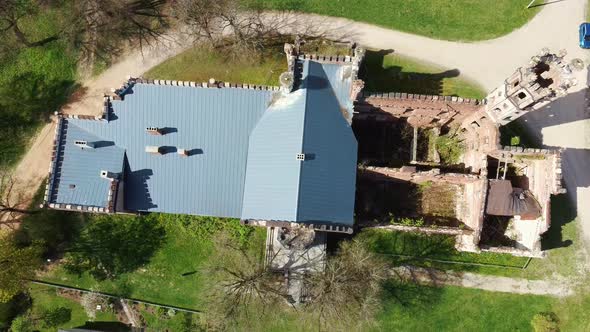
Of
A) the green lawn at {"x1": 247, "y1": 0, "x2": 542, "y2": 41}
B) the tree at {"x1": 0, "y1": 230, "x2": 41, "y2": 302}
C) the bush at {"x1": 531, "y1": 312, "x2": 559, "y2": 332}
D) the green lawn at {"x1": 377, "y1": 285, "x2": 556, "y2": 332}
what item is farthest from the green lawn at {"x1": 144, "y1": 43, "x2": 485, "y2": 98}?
the bush at {"x1": 531, "y1": 312, "x2": 559, "y2": 332}

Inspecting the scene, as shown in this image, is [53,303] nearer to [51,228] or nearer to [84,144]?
[51,228]

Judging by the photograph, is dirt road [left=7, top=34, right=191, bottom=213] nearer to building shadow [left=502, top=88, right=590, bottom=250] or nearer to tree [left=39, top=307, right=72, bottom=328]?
tree [left=39, top=307, right=72, bottom=328]

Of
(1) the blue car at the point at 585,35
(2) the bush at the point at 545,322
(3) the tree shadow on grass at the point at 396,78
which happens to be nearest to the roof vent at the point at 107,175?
(3) the tree shadow on grass at the point at 396,78

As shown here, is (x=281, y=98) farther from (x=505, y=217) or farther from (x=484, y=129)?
(x=505, y=217)

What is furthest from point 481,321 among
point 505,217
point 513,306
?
point 505,217

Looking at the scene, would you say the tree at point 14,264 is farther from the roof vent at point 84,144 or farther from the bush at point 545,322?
the bush at point 545,322
